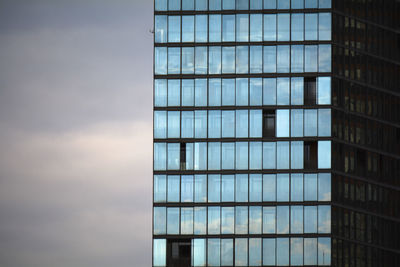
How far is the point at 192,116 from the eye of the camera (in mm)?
74062

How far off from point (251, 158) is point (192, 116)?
313 inches

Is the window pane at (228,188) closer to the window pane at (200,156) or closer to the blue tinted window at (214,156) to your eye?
the blue tinted window at (214,156)

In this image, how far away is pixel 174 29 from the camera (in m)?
75.0

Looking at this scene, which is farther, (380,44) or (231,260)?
(380,44)

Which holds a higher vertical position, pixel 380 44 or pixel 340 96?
pixel 380 44

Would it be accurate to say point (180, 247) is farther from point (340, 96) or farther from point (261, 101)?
point (340, 96)

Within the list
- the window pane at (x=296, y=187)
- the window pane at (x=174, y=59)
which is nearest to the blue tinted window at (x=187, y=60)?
the window pane at (x=174, y=59)

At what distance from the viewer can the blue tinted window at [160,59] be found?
245 feet

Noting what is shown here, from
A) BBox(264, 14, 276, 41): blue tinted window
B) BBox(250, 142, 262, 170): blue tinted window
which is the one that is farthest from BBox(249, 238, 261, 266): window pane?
BBox(264, 14, 276, 41): blue tinted window

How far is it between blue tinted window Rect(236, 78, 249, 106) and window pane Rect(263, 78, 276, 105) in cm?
198

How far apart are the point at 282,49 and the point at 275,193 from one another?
15.9 meters

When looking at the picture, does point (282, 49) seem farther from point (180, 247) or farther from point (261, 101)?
point (180, 247)

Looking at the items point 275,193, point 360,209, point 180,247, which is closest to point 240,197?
point 275,193

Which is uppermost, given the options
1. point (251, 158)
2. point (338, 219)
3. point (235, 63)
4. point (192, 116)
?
point (235, 63)
